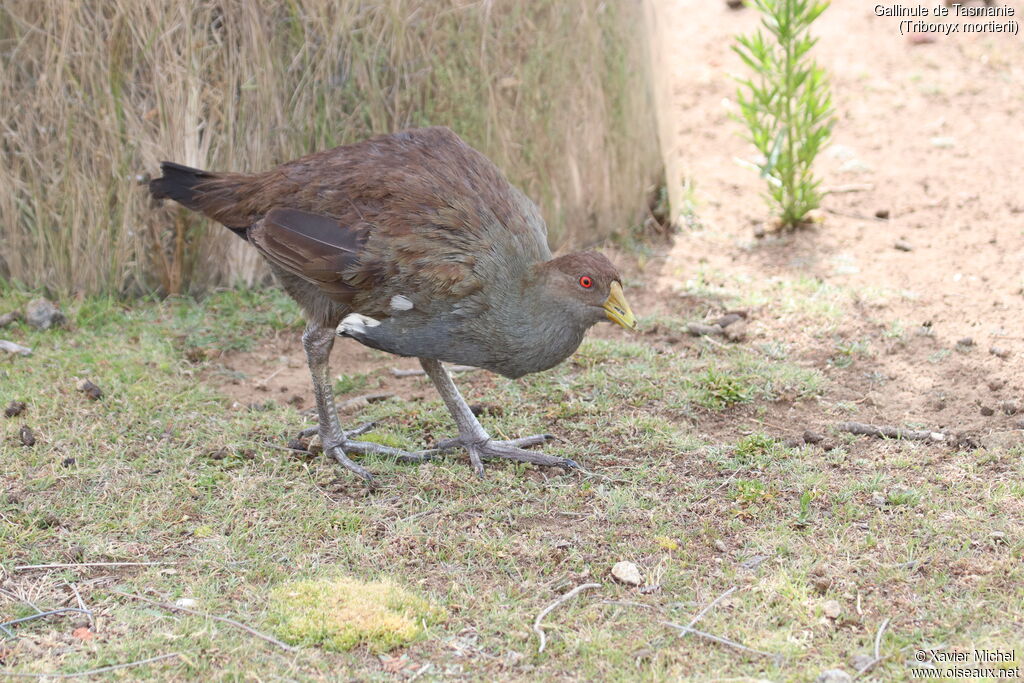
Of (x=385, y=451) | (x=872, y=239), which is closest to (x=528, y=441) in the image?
(x=385, y=451)

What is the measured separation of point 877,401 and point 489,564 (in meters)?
2.44

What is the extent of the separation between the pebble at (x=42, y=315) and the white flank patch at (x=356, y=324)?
234 centimetres

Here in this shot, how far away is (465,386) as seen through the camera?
592 cm

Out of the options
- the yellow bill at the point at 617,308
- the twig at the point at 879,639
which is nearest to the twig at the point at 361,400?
the yellow bill at the point at 617,308

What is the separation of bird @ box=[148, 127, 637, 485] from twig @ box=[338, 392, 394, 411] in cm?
60

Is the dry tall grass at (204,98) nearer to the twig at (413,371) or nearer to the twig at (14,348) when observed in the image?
the twig at (14,348)

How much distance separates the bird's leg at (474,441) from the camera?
16.4 ft

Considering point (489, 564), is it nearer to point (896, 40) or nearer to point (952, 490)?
point (952, 490)

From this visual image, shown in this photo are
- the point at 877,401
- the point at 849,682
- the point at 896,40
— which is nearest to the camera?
the point at 849,682

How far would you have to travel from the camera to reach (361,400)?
19.0ft

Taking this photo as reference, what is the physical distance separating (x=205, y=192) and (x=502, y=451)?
6.46ft

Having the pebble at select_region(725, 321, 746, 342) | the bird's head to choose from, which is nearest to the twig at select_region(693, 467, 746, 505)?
the bird's head

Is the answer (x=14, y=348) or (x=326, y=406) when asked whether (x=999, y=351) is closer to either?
(x=326, y=406)

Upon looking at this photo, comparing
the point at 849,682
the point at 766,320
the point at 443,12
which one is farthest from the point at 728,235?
the point at 849,682
